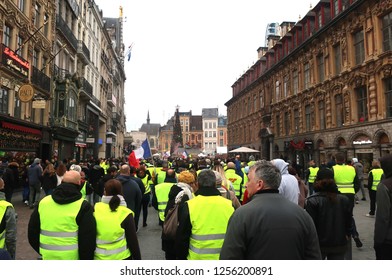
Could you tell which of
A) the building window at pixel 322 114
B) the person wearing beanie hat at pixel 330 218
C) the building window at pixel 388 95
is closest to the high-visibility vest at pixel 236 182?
the person wearing beanie hat at pixel 330 218

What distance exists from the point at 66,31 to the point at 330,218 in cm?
2683

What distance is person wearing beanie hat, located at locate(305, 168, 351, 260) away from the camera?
4.25 m

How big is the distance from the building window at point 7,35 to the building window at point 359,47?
22.5 m

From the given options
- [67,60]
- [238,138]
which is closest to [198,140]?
[238,138]

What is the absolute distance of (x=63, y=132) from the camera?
24.0 metres

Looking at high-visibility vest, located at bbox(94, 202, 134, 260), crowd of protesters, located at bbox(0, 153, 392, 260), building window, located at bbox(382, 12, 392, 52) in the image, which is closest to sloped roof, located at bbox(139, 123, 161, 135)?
building window, located at bbox(382, 12, 392, 52)

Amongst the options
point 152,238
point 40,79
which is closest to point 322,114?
point 40,79

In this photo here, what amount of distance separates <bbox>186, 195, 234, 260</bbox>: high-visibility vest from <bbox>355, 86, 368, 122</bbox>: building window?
2101 cm

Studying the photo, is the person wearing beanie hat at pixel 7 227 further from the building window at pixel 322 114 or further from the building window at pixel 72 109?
the building window at pixel 322 114

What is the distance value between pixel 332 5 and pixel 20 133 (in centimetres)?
2512

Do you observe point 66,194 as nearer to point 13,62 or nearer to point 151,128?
point 13,62

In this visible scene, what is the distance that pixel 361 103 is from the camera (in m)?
21.6

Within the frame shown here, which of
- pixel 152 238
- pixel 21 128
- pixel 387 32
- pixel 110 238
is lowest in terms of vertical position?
pixel 152 238

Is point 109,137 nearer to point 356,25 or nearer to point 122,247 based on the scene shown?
point 356,25
